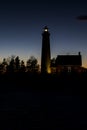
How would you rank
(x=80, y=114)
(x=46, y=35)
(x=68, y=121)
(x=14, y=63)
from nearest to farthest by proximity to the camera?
1. (x=68, y=121)
2. (x=80, y=114)
3. (x=46, y=35)
4. (x=14, y=63)

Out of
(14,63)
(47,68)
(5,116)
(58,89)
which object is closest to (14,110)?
(5,116)

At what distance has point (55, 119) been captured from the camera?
10.8 metres

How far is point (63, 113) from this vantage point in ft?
40.3

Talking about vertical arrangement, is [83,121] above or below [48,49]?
below

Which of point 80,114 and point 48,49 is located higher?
point 48,49

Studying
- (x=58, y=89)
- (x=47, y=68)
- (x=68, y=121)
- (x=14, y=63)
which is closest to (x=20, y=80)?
(x=58, y=89)

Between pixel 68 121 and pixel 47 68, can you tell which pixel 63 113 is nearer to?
pixel 68 121

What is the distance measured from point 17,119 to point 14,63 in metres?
61.5

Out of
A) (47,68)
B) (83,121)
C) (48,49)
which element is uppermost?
(48,49)

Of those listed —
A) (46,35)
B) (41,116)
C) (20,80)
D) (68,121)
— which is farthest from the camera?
(46,35)

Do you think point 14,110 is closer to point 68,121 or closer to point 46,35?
point 68,121

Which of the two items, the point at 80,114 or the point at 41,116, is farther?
the point at 80,114

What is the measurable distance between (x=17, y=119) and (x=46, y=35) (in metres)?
32.3

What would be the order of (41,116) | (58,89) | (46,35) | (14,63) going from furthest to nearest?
(14,63), (46,35), (58,89), (41,116)
